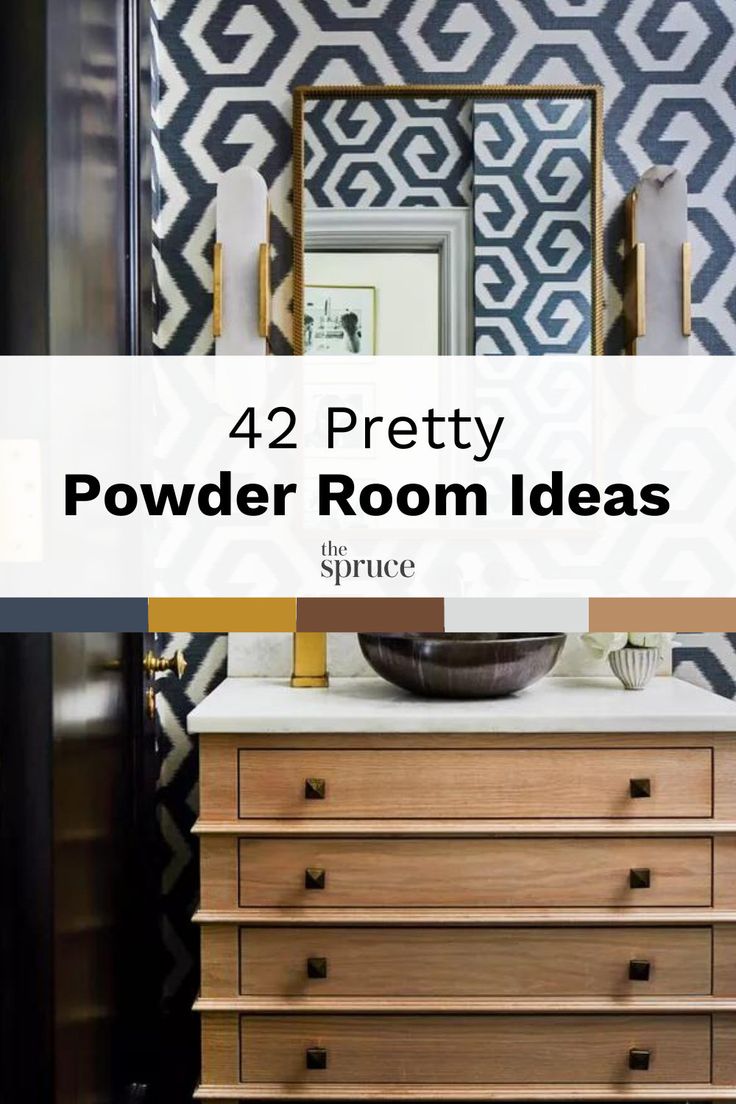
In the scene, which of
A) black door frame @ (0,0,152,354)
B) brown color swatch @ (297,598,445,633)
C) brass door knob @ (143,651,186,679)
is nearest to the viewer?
black door frame @ (0,0,152,354)

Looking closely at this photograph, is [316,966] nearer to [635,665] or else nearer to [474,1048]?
[474,1048]

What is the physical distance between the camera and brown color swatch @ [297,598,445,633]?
214cm

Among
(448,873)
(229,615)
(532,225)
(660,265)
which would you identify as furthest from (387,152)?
(448,873)

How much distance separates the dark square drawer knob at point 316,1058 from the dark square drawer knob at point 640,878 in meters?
0.61

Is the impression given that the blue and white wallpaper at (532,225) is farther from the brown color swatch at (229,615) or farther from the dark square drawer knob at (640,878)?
the dark square drawer knob at (640,878)

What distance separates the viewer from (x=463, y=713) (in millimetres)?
1780

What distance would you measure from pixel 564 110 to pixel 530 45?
0.57 feet

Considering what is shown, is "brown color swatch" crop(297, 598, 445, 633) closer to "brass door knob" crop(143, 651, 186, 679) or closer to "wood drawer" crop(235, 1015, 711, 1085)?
"brass door knob" crop(143, 651, 186, 679)

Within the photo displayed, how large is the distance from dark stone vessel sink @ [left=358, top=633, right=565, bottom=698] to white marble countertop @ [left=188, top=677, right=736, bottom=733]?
31 mm

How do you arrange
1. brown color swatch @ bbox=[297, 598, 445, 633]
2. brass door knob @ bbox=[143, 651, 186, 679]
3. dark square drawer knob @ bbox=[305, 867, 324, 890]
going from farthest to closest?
brown color swatch @ bbox=[297, 598, 445, 633]
brass door knob @ bbox=[143, 651, 186, 679]
dark square drawer knob @ bbox=[305, 867, 324, 890]

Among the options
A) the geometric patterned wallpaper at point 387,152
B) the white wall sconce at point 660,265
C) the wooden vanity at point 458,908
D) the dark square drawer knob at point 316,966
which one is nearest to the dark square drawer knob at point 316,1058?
the wooden vanity at point 458,908

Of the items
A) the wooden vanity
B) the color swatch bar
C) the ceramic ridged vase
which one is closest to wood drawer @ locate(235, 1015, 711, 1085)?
the wooden vanity

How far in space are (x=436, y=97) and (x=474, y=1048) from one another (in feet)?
6.30

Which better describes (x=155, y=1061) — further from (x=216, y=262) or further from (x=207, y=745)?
(x=216, y=262)
